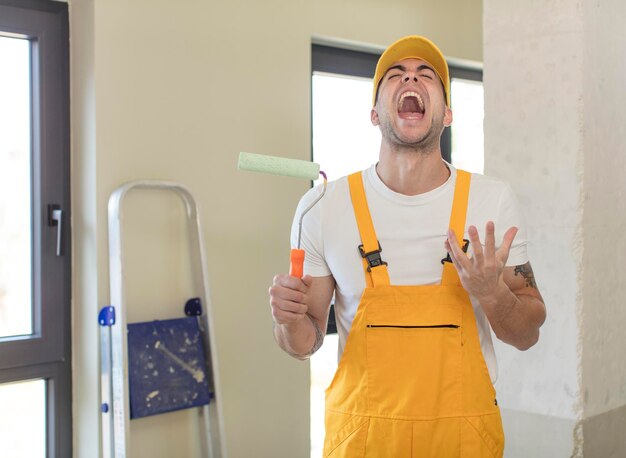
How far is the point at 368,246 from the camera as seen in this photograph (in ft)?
5.54

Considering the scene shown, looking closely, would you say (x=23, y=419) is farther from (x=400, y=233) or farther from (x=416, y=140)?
(x=416, y=140)

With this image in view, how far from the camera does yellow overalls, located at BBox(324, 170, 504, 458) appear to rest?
1.59 m

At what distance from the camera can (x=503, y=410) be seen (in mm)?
2789

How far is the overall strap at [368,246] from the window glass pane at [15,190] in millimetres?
1471

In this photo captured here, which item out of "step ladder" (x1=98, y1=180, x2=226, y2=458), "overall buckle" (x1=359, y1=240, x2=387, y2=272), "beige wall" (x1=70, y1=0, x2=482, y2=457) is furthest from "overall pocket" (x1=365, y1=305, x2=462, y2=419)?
"beige wall" (x1=70, y1=0, x2=482, y2=457)

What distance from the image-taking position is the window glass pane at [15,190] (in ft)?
8.67

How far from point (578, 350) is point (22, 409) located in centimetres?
201

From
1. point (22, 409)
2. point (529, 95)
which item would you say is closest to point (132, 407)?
point (22, 409)

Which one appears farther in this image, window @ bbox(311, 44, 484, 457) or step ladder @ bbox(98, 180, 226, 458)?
window @ bbox(311, 44, 484, 457)

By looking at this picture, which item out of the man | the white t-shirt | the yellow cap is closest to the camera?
the man

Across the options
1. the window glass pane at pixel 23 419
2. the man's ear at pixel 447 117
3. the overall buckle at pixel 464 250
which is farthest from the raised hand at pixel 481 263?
the window glass pane at pixel 23 419

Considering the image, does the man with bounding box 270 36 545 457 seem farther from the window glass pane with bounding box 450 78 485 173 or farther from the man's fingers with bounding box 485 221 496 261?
the window glass pane with bounding box 450 78 485 173

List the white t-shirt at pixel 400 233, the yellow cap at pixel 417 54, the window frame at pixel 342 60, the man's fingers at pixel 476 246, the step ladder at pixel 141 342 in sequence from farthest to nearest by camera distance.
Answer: the window frame at pixel 342 60 < the step ladder at pixel 141 342 < the yellow cap at pixel 417 54 < the white t-shirt at pixel 400 233 < the man's fingers at pixel 476 246

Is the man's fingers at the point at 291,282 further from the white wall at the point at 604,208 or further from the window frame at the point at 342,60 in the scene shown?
the window frame at the point at 342,60
